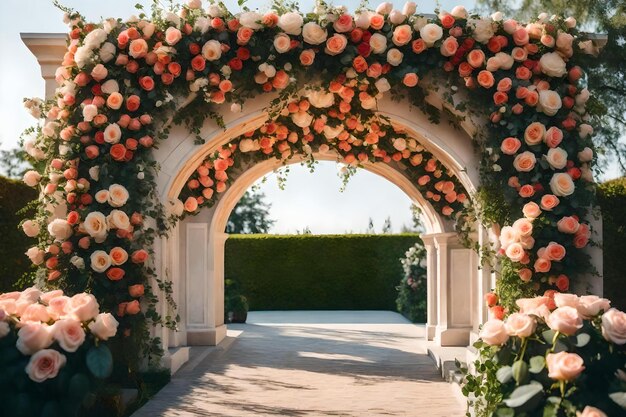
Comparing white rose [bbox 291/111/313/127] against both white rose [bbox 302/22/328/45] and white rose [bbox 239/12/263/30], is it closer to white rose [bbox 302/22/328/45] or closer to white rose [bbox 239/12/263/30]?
white rose [bbox 302/22/328/45]

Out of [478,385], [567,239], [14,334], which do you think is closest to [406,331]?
[567,239]

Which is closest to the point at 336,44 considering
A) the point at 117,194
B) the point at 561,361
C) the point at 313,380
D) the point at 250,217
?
the point at 117,194

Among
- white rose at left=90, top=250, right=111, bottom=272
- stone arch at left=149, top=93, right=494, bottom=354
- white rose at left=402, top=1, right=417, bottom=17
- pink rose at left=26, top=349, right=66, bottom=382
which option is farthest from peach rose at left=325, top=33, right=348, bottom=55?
pink rose at left=26, top=349, right=66, bottom=382

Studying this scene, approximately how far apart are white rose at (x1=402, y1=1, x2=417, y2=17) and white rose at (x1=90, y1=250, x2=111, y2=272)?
347 cm

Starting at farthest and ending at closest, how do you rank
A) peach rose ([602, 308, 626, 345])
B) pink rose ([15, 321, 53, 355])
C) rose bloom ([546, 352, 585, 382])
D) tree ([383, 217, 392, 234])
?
tree ([383, 217, 392, 234])
pink rose ([15, 321, 53, 355])
peach rose ([602, 308, 626, 345])
rose bloom ([546, 352, 585, 382])

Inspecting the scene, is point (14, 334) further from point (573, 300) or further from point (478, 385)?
point (573, 300)

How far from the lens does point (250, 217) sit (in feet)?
104

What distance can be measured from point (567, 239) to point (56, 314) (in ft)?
14.6

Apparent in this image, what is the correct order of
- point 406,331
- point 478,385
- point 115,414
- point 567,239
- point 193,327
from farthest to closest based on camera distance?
1. point 406,331
2. point 193,327
3. point 567,239
4. point 115,414
5. point 478,385

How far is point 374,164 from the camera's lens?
988 cm

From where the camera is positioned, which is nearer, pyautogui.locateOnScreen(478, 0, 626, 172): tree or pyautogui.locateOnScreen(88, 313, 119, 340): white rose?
pyautogui.locateOnScreen(88, 313, 119, 340): white rose

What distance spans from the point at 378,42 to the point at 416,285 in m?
9.49

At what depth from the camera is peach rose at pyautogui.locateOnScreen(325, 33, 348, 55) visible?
654cm

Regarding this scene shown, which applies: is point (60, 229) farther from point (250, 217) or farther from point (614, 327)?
point (250, 217)
